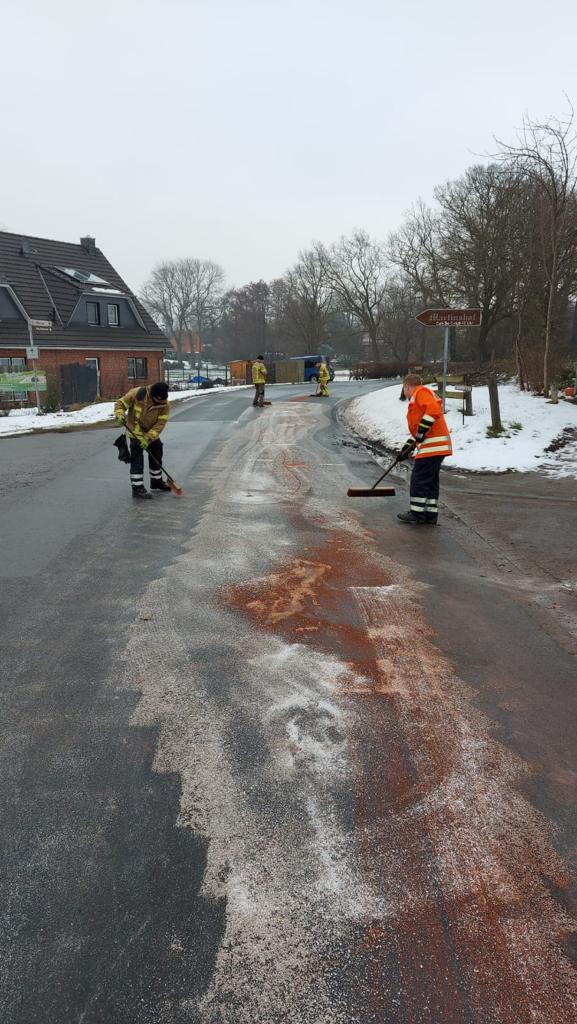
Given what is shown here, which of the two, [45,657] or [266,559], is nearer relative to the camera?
[45,657]

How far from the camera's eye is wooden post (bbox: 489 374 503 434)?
37.6 feet

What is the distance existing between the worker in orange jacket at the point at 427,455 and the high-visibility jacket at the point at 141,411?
3443mm

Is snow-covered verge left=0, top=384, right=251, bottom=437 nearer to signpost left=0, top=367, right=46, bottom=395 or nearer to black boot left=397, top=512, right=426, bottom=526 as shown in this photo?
signpost left=0, top=367, right=46, bottom=395

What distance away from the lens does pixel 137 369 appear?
35.5 meters

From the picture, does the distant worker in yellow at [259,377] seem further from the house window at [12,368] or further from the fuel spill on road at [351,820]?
the fuel spill on road at [351,820]

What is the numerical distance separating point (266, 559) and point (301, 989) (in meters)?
4.14

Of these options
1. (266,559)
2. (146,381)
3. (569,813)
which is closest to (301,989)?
(569,813)

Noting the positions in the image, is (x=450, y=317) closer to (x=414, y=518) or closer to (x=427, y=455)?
(x=427, y=455)

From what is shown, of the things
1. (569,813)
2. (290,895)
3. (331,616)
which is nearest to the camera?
(290,895)

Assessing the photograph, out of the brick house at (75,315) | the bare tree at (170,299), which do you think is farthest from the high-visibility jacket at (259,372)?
the bare tree at (170,299)

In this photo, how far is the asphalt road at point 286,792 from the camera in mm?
1939

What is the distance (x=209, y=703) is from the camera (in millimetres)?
3422

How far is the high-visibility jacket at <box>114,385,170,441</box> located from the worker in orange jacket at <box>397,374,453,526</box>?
3.44 metres

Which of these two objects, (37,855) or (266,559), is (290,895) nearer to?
(37,855)
